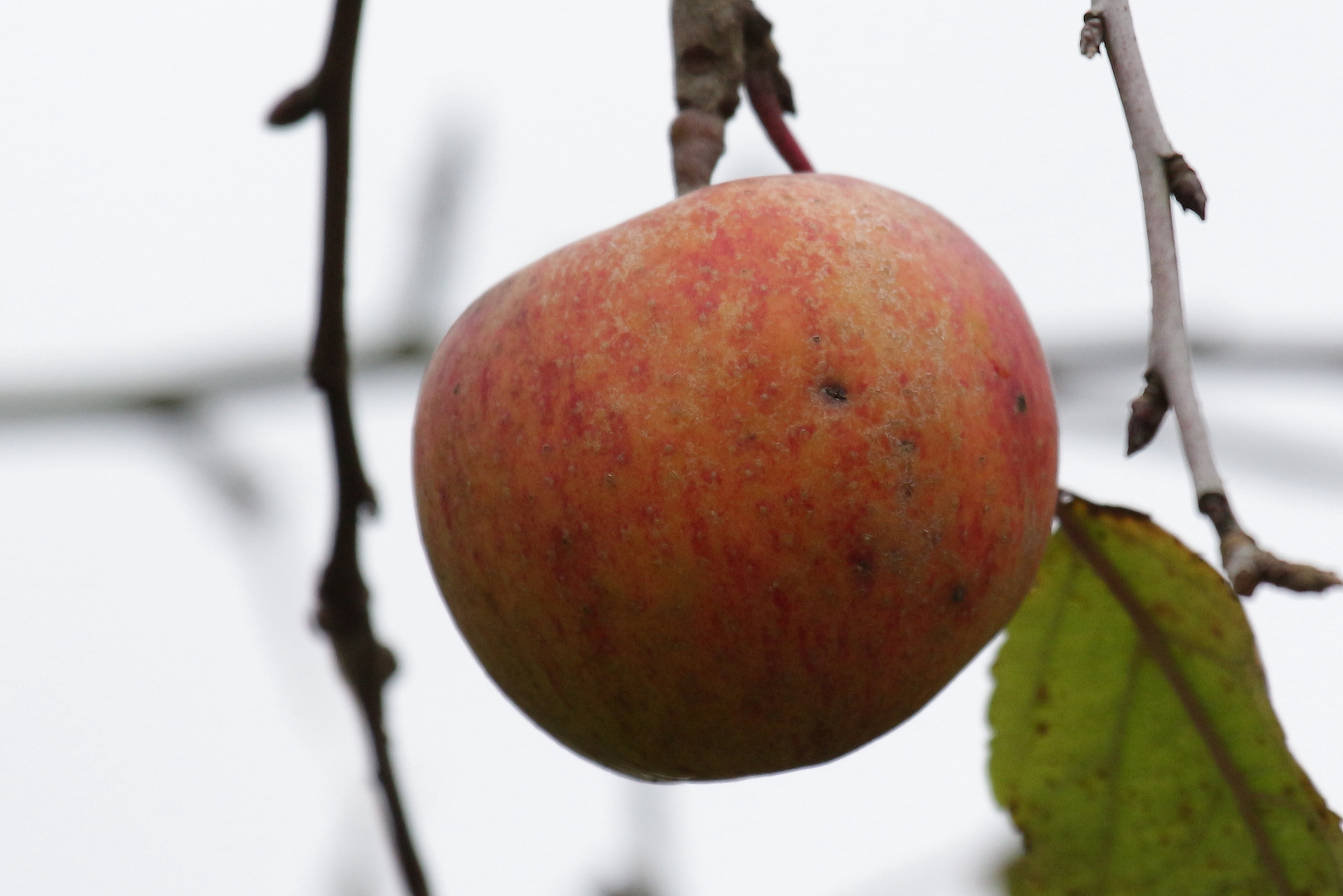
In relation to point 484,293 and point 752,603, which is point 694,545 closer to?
point 752,603

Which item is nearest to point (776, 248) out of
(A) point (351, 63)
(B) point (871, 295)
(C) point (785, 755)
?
(B) point (871, 295)

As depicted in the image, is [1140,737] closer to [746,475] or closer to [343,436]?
[746,475]

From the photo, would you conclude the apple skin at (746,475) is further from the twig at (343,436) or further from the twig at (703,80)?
the twig at (343,436)

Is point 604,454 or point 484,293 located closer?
point 604,454

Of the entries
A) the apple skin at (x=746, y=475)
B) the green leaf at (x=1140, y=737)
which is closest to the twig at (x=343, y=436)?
the apple skin at (x=746, y=475)


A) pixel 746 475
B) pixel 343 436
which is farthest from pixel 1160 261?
pixel 343 436

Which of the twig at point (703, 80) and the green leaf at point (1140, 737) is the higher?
the twig at point (703, 80)

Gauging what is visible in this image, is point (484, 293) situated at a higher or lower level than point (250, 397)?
higher
